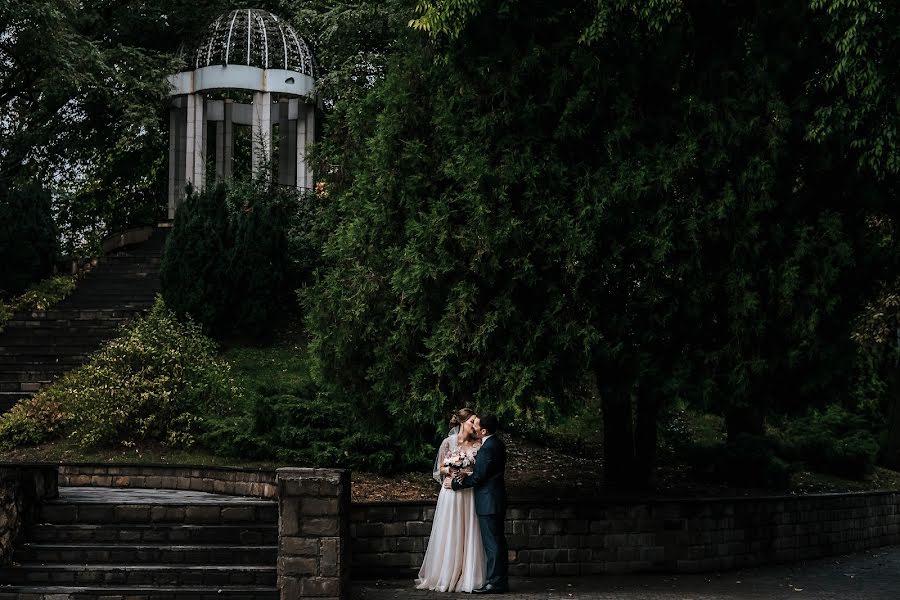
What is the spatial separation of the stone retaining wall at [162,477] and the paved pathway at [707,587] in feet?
13.5

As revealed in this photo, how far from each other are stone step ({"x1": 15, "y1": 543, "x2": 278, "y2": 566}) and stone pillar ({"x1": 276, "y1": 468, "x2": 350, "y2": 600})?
4.56 feet

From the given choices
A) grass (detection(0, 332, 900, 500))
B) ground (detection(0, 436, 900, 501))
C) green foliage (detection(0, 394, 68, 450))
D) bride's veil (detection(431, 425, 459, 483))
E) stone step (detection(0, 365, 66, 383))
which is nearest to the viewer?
bride's veil (detection(431, 425, 459, 483))

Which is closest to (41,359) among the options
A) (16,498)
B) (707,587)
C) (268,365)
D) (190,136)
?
(268,365)

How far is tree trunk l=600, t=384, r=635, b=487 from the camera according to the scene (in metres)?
15.5

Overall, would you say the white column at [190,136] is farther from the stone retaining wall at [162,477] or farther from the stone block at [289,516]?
the stone block at [289,516]

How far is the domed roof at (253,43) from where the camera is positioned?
2912 centimetres

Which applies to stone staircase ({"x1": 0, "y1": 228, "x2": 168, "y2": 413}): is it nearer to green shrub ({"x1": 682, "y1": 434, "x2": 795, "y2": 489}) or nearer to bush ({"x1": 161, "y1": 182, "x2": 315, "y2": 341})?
bush ({"x1": 161, "y1": 182, "x2": 315, "y2": 341})

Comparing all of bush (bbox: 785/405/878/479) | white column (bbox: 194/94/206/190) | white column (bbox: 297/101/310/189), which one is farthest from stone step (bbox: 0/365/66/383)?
bush (bbox: 785/405/878/479)

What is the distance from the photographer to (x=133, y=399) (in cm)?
1839

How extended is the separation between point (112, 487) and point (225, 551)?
16.2 feet

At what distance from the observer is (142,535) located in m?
12.3

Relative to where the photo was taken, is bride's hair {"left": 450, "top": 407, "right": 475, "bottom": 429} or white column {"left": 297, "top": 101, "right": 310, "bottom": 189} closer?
bride's hair {"left": 450, "top": 407, "right": 475, "bottom": 429}

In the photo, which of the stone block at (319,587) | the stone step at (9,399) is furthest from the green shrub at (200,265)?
the stone block at (319,587)

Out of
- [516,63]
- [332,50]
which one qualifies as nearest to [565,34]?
[516,63]
